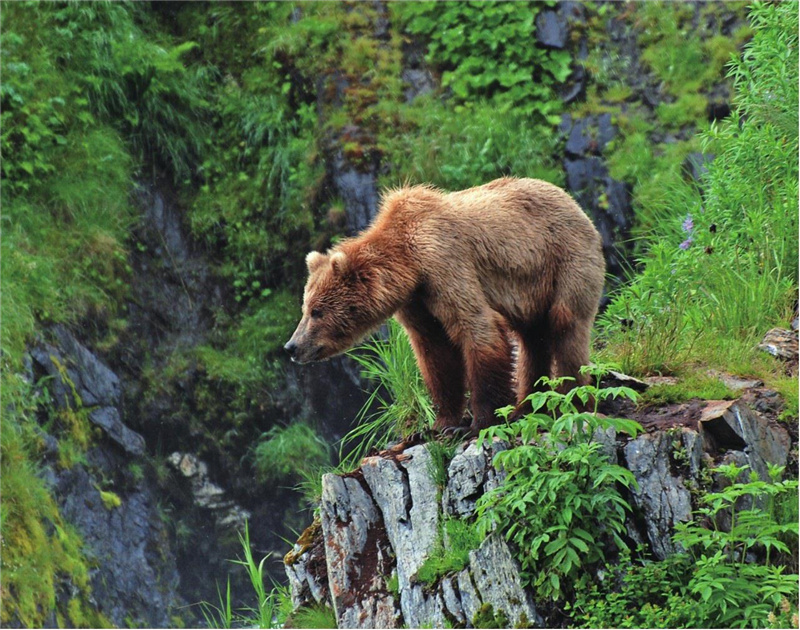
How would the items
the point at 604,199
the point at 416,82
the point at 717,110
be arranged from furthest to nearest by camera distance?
the point at 416,82, the point at 717,110, the point at 604,199

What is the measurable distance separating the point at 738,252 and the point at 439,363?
2619mm

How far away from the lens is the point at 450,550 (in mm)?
5637

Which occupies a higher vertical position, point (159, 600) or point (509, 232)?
point (509, 232)

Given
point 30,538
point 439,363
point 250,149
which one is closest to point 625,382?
point 439,363

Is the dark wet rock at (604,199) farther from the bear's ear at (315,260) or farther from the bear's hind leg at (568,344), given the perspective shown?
the bear's ear at (315,260)

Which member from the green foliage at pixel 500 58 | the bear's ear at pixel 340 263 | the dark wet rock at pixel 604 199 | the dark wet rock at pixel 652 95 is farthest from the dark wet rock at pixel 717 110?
the bear's ear at pixel 340 263

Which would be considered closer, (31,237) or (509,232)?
(509,232)

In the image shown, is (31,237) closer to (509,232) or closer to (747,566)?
(509,232)

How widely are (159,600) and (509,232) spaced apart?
596 centimetres

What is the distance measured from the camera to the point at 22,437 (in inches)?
375

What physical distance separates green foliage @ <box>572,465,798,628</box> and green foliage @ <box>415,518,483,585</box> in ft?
2.37

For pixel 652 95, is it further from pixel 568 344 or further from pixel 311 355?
pixel 311 355

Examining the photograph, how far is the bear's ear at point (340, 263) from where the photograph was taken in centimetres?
612

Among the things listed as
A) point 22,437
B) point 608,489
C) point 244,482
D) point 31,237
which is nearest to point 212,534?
point 244,482
